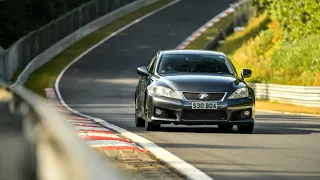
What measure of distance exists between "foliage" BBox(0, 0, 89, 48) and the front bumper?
124 ft

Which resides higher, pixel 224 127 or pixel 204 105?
pixel 204 105

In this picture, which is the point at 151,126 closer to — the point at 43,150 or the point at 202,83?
the point at 202,83

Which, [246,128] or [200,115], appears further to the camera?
[246,128]

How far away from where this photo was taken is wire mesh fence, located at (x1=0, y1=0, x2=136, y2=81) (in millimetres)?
44375

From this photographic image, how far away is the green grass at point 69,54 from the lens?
4484 centimetres

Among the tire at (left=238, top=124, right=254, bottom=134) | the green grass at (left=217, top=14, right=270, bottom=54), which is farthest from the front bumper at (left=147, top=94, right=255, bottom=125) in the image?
the green grass at (left=217, top=14, right=270, bottom=54)

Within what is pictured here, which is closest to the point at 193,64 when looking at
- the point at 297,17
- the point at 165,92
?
the point at 165,92

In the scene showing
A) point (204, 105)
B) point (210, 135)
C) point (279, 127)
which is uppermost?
point (204, 105)

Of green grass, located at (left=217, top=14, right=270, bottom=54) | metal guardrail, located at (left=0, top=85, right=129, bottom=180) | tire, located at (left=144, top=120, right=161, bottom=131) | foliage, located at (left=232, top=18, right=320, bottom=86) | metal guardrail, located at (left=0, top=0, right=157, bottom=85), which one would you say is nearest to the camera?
metal guardrail, located at (left=0, top=85, right=129, bottom=180)

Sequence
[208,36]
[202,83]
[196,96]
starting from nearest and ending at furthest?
[196,96] < [202,83] < [208,36]

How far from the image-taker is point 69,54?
56.2 m

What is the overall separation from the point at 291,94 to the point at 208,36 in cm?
3090

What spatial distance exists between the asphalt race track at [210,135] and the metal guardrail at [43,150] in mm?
4370

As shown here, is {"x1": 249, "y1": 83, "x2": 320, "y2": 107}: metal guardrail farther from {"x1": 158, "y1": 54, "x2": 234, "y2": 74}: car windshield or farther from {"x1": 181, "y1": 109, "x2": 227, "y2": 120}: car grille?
{"x1": 181, "y1": 109, "x2": 227, "y2": 120}: car grille
